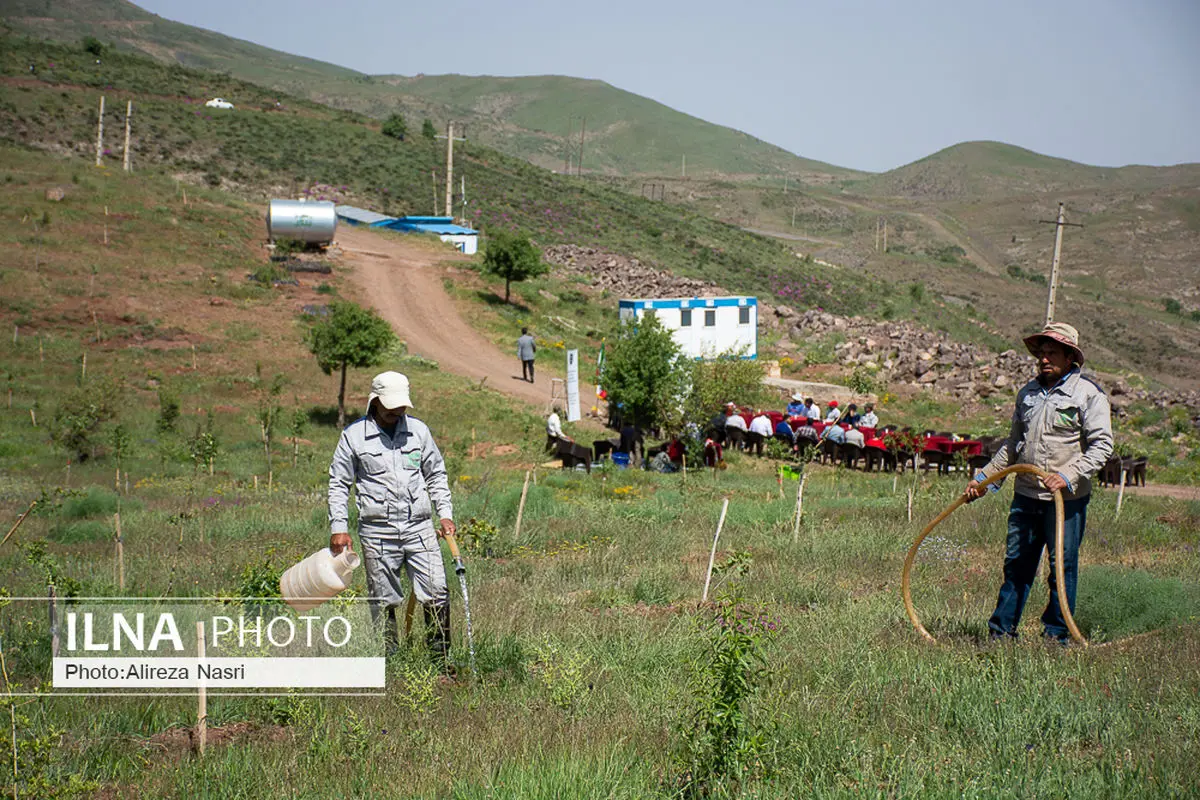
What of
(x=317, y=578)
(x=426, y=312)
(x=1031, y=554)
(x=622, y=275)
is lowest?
(x=317, y=578)

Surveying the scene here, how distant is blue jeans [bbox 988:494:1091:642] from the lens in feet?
18.7

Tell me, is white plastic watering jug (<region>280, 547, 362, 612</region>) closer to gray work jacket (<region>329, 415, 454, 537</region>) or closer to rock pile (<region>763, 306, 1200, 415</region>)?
gray work jacket (<region>329, 415, 454, 537</region>)

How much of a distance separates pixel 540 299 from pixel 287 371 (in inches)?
480

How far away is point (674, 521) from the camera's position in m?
11.9

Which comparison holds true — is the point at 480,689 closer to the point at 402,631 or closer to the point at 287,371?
the point at 402,631

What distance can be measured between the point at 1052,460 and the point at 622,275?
34.9 m

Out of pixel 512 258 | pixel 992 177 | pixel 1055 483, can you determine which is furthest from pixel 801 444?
pixel 992 177

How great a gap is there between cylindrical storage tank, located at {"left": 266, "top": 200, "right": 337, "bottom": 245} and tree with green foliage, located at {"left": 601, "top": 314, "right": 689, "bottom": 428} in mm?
17754

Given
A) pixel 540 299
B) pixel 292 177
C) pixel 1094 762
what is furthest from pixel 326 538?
pixel 292 177

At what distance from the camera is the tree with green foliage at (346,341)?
70.5 ft

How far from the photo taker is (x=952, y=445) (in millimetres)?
17938

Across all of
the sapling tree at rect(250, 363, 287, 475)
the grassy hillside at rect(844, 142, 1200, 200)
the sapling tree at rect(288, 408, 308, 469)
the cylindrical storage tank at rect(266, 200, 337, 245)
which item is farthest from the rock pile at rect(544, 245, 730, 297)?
the grassy hillside at rect(844, 142, 1200, 200)

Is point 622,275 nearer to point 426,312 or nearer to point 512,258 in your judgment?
point 512,258

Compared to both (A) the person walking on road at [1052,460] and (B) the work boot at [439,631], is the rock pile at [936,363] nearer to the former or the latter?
(A) the person walking on road at [1052,460]
